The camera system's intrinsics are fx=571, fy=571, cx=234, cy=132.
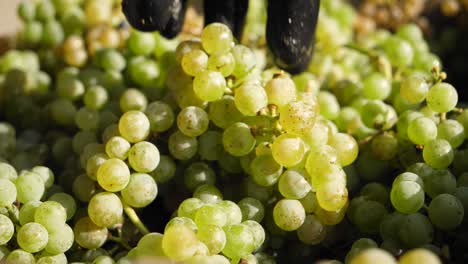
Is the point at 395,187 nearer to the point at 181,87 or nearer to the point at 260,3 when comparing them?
the point at 181,87

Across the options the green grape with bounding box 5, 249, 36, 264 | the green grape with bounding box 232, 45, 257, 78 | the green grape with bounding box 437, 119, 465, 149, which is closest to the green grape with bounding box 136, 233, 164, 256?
the green grape with bounding box 5, 249, 36, 264

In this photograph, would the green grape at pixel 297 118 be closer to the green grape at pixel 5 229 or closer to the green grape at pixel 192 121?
the green grape at pixel 192 121

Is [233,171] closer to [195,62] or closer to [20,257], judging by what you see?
[195,62]

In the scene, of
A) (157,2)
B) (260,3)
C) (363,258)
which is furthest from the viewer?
(260,3)

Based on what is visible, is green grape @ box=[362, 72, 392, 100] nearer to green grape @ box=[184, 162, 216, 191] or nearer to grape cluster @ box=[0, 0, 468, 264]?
grape cluster @ box=[0, 0, 468, 264]

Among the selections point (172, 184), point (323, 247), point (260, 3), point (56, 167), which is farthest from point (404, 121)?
point (260, 3)

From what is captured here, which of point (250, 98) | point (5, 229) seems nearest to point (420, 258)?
point (250, 98)
